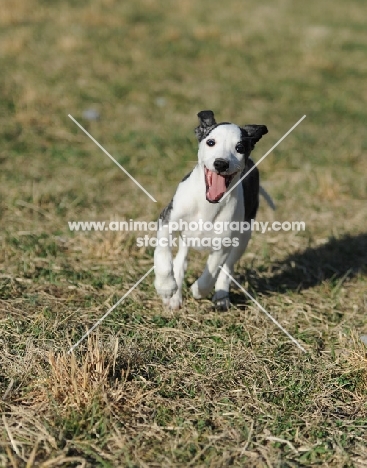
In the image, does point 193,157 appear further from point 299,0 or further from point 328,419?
point 299,0

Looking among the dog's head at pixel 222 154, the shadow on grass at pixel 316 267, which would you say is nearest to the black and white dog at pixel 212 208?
the dog's head at pixel 222 154

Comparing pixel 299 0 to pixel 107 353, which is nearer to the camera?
→ pixel 107 353

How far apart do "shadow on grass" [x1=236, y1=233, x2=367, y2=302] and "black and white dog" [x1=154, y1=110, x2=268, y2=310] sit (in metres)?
0.61

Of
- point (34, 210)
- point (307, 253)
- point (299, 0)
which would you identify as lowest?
point (307, 253)

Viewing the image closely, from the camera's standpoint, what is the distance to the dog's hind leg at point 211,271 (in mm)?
4285

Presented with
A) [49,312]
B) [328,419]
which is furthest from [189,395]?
[49,312]

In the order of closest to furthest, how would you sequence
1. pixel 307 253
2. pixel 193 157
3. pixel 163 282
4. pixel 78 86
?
pixel 163 282 → pixel 307 253 → pixel 193 157 → pixel 78 86

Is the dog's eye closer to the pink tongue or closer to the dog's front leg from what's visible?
the pink tongue

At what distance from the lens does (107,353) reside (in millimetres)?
3541

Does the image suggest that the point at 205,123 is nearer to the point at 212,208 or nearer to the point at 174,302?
the point at 212,208

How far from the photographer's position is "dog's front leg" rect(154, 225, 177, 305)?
404 cm

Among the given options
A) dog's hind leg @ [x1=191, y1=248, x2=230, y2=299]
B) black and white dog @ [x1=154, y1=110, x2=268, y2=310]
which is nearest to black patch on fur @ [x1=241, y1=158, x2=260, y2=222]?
black and white dog @ [x1=154, y1=110, x2=268, y2=310]

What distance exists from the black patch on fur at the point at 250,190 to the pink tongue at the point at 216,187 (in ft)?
2.00

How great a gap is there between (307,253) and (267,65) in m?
6.99
